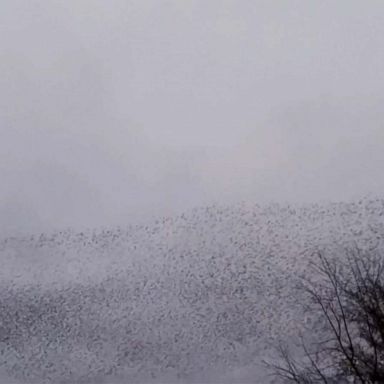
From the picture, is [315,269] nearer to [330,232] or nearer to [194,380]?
[330,232]

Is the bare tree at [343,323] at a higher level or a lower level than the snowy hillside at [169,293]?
lower

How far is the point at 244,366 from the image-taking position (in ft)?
43.5

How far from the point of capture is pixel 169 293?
14.6 m

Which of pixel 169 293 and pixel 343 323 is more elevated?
pixel 169 293

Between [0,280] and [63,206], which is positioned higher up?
[63,206]

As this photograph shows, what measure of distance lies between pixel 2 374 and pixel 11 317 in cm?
127

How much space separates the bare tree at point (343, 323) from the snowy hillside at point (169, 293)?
607 mm

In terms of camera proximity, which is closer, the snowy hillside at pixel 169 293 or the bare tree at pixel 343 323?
the bare tree at pixel 343 323

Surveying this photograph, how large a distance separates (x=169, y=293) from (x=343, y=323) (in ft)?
12.6

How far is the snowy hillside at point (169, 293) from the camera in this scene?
1376 centimetres

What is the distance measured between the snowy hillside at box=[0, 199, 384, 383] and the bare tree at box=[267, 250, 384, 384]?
0.61 m

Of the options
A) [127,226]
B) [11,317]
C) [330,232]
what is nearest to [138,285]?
[127,226]

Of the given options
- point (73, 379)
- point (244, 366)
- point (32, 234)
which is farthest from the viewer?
point (32, 234)

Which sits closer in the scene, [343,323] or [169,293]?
[343,323]
